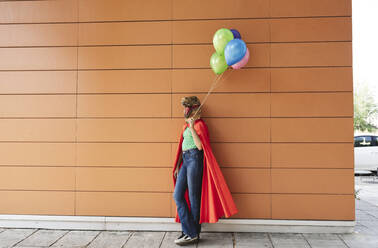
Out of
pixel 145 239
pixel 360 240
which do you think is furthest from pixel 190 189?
pixel 360 240

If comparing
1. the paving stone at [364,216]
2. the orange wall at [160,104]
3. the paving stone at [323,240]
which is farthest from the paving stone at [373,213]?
the paving stone at [323,240]

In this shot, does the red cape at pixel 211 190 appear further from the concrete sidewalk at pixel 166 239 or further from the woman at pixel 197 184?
the concrete sidewalk at pixel 166 239

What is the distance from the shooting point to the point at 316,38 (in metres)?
3.36

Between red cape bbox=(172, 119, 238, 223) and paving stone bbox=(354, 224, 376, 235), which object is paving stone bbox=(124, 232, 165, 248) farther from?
paving stone bbox=(354, 224, 376, 235)

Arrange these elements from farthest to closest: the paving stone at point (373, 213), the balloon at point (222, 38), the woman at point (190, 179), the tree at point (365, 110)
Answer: the tree at point (365, 110) < the paving stone at point (373, 213) < the woman at point (190, 179) < the balloon at point (222, 38)

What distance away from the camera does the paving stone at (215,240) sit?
9.84 feet

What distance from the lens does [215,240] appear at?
10.2 feet

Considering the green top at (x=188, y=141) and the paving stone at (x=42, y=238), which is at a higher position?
the green top at (x=188, y=141)

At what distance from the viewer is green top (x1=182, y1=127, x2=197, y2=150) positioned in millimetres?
3059

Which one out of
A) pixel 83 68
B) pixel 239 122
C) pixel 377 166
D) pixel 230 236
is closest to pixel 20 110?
pixel 83 68

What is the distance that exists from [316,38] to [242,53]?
1231mm

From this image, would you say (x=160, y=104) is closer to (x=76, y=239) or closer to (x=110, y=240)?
(x=110, y=240)

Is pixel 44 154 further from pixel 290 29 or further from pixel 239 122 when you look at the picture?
pixel 290 29

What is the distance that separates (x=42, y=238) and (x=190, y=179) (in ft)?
6.47
